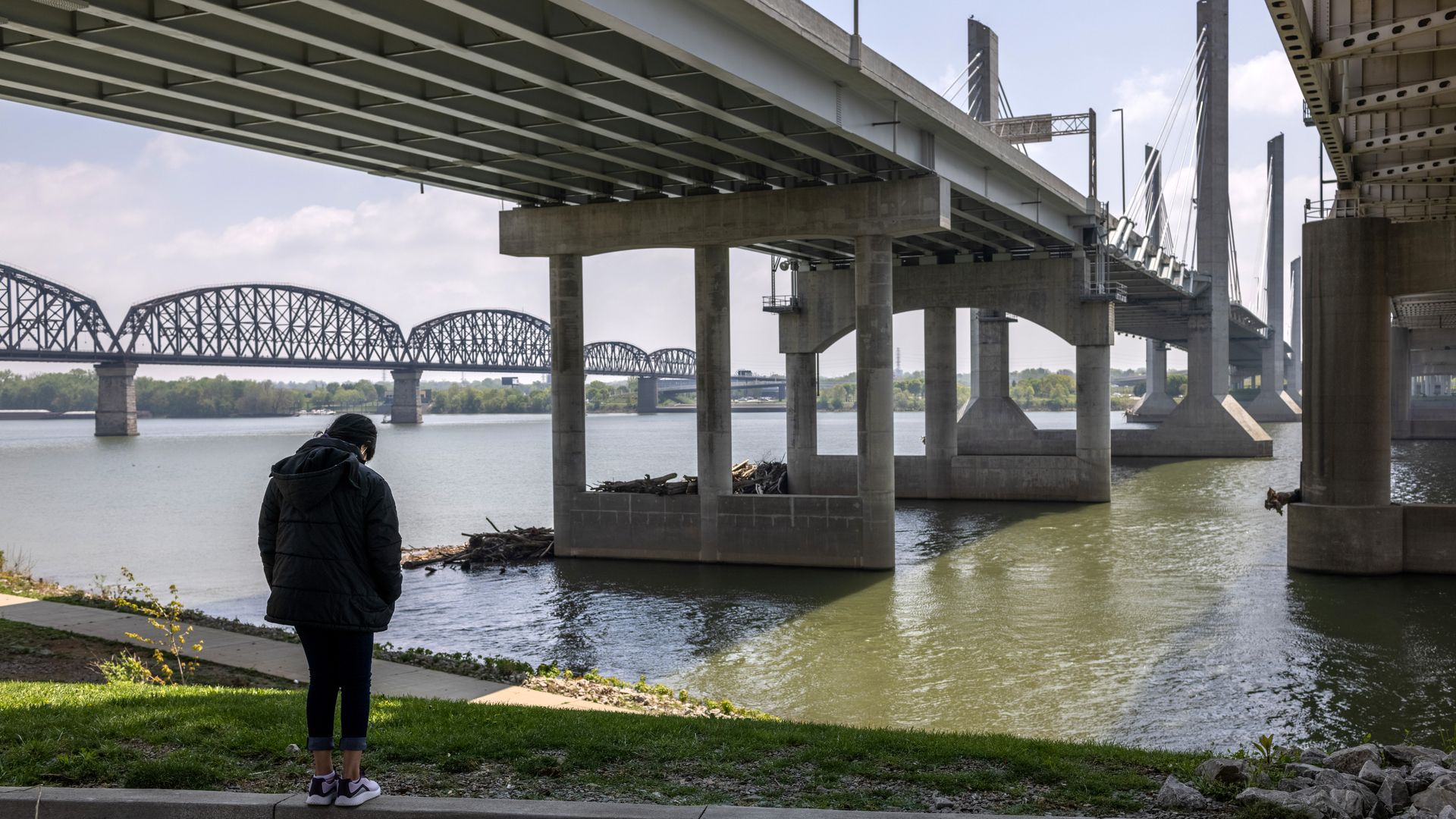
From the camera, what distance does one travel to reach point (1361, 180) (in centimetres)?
2011

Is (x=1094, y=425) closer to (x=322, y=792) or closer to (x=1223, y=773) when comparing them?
(x=1223, y=773)

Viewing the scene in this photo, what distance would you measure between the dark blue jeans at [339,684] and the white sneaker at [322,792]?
0.19m

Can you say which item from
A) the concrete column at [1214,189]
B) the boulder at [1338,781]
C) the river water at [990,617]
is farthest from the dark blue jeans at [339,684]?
the concrete column at [1214,189]

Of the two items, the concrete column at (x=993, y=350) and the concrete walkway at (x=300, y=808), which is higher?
the concrete column at (x=993, y=350)

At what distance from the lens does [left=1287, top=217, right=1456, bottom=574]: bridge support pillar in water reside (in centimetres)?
2323

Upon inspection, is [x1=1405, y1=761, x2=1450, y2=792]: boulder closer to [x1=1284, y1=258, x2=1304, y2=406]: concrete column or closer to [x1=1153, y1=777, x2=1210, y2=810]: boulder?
[x1=1153, y1=777, x2=1210, y2=810]: boulder

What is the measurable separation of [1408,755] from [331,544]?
7322 mm

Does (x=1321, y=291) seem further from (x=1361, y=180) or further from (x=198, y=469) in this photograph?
(x=198, y=469)

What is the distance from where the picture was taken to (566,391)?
3050 centimetres

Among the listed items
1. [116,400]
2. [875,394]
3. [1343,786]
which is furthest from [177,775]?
[116,400]

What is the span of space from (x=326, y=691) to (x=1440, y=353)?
11955 centimetres

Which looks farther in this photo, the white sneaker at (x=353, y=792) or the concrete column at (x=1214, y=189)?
the concrete column at (x=1214, y=189)

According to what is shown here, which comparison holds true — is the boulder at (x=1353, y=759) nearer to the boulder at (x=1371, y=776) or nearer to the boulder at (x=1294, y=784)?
the boulder at (x=1371, y=776)

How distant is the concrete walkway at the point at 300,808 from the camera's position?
20.8 feet
